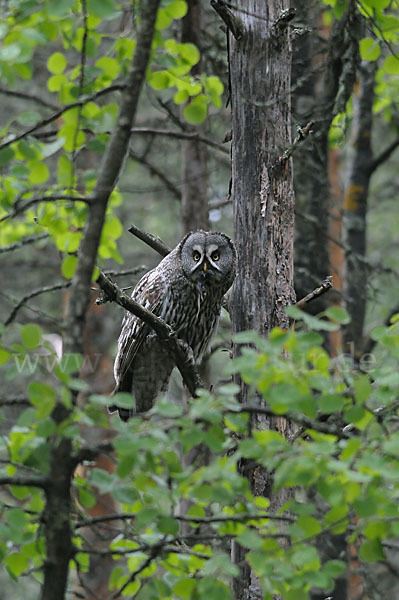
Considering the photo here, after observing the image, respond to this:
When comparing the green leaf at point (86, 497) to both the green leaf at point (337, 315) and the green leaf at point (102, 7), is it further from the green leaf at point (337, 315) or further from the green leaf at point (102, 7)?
the green leaf at point (102, 7)

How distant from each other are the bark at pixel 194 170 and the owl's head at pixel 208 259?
1.36 meters

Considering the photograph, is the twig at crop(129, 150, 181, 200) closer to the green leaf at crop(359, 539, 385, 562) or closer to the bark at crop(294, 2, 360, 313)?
the bark at crop(294, 2, 360, 313)

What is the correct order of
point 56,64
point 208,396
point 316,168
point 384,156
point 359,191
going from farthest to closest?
point 359,191 < point 384,156 < point 316,168 < point 56,64 < point 208,396

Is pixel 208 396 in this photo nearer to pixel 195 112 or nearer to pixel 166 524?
pixel 166 524

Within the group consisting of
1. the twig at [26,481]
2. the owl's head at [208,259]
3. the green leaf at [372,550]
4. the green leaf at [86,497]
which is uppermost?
the owl's head at [208,259]

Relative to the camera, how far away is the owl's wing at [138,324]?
534 cm

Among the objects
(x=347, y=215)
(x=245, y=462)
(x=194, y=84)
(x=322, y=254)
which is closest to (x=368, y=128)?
(x=347, y=215)

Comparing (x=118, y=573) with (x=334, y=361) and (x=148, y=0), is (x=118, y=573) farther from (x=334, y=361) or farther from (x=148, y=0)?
(x=148, y=0)

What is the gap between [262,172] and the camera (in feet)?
12.6

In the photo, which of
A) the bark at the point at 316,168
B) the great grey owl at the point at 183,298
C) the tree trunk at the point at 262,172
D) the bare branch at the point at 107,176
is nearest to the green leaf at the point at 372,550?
the bare branch at the point at 107,176

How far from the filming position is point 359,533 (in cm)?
236

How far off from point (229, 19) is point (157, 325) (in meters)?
1.51

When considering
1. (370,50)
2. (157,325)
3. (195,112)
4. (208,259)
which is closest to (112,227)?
(208,259)

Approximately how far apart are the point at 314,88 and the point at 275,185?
388 centimetres
